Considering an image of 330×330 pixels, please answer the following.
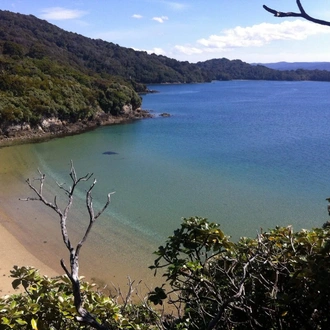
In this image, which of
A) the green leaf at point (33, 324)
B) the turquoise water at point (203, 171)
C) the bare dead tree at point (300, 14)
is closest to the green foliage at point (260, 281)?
the green leaf at point (33, 324)

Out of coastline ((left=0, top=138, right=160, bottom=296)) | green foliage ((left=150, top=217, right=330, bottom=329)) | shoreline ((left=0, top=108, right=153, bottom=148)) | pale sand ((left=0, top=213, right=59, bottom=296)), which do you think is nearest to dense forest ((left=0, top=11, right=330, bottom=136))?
shoreline ((left=0, top=108, right=153, bottom=148))

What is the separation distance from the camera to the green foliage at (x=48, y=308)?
9.97 ft

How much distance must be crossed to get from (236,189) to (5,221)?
35.0 ft

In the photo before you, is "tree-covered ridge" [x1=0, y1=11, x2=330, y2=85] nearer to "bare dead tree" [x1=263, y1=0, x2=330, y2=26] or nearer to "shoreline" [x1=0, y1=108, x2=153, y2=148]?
"shoreline" [x1=0, y1=108, x2=153, y2=148]

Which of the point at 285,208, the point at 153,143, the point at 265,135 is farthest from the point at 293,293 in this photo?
the point at 265,135

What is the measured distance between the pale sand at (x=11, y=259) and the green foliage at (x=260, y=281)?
7.37 meters

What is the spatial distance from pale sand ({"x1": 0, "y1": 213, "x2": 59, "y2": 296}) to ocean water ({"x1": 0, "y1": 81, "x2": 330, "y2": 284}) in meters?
1.97

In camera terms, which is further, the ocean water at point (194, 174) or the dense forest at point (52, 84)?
the dense forest at point (52, 84)

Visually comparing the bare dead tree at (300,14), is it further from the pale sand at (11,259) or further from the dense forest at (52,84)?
the dense forest at (52,84)

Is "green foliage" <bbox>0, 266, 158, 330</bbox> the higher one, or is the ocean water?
"green foliage" <bbox>0, 266, 158, 330</bbox>

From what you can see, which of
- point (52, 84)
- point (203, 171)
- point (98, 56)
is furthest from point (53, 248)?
point (98, 56)

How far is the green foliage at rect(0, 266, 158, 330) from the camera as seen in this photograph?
9.97 feet

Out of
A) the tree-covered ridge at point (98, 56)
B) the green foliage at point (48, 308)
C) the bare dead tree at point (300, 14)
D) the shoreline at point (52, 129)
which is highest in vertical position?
the tree-covered ridge at point (98, 56)

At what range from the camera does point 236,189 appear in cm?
1883
